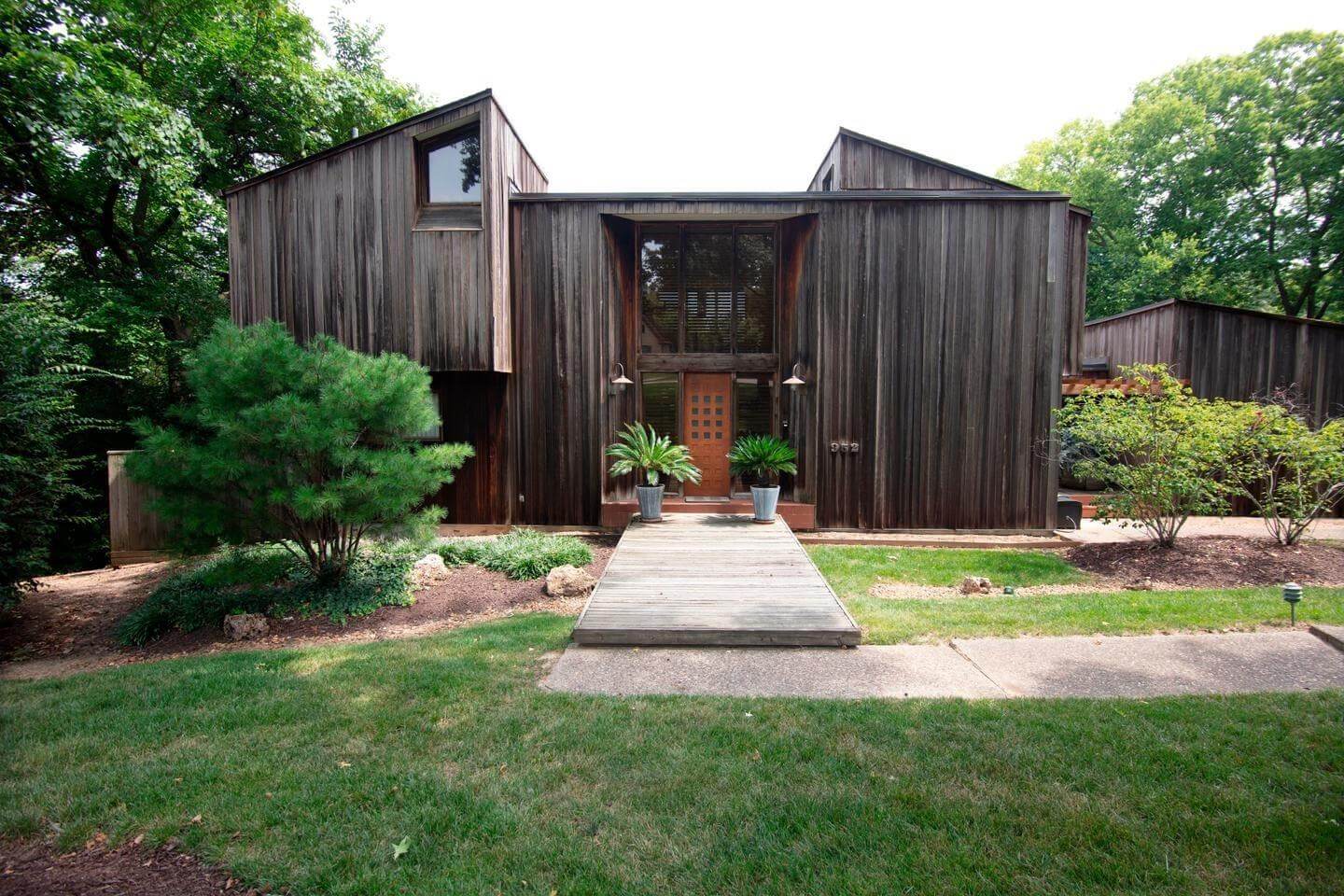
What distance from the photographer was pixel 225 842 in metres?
2.54

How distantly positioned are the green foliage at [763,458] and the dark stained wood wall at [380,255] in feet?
12.9

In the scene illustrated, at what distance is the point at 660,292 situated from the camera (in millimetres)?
10312

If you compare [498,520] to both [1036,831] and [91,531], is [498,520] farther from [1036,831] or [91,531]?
[91,531]

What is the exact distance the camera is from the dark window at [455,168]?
9469 millimetres

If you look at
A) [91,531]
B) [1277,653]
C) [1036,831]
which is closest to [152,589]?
[91,531]

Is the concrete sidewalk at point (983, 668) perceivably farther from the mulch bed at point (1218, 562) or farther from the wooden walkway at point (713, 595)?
the mulch bed at point (1218, 562)

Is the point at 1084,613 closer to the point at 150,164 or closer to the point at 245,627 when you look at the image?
the point at 245,627

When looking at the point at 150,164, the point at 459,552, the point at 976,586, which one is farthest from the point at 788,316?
the point at 150,164

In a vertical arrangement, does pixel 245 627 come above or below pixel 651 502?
below

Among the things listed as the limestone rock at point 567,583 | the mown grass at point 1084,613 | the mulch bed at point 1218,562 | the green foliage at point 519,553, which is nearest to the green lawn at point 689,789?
the mown grass at point 1084,613

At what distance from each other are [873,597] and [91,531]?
53.9ft

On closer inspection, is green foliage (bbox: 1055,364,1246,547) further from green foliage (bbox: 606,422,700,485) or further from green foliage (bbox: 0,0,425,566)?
green foliage (bbox: 0,0,425,566)

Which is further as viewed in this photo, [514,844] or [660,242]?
[660,242]

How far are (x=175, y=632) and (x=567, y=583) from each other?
3.87 metres
